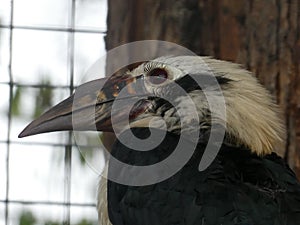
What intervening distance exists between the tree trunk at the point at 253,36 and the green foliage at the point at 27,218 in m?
1.63

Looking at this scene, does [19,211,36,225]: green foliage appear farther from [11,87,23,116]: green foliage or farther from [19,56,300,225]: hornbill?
[19,56,300,225]: hornbill

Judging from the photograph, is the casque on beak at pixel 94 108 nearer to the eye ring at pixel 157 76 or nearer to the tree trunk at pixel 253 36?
the eye ring at pixel 157 76

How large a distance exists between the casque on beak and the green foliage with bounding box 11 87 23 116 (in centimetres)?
181

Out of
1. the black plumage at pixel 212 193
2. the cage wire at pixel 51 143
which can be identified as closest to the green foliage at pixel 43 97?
the cage wire at pixel 51 143

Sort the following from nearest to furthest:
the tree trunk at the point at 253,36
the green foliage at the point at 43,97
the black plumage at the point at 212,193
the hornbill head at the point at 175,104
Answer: the black plumage at the point at 212,193 → the hornbill head at the point at 175,104 → the tree trunk at the point at 253,36 → the green foliage at the point at 43,97

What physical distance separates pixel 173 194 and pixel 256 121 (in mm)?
480

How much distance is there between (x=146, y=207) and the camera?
3.01m

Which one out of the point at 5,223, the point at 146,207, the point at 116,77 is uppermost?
the point at 116,77

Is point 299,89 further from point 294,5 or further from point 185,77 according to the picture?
point 185,77

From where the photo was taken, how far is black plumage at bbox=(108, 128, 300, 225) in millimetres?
2904

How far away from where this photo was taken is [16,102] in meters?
5.19

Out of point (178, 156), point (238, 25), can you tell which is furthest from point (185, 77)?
point (238, 25)

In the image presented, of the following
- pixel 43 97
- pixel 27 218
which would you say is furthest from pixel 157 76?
pixel 27 218

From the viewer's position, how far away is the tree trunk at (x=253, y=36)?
3.80m
